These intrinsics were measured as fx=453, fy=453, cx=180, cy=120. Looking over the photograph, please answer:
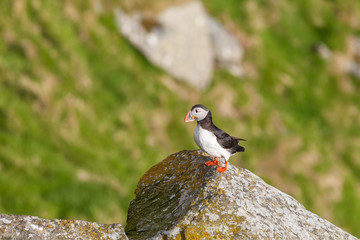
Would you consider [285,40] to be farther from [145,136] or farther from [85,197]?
[85,197]

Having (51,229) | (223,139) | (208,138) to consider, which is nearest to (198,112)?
(208,138)

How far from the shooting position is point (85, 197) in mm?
10391

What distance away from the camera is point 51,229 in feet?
15.6

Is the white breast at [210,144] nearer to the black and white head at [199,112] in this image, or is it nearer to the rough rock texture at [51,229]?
the black and white head at [199,112]

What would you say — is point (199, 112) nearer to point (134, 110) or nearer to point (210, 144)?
point (210, 144)

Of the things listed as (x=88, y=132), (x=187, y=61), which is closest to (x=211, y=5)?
(x=187, y=61)

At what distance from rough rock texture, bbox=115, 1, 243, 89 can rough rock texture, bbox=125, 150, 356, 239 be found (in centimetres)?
1261

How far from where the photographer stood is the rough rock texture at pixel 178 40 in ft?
59.5

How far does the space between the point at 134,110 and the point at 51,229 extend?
32.9 ft

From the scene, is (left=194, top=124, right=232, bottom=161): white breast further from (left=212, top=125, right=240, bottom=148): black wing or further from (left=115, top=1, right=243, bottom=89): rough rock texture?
(left=115, top=1, right=243, bottom=89): rough rock texture

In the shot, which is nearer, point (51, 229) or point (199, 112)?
point (51, 229)

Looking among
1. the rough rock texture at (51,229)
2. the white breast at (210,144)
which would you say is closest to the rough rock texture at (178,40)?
the white breast at (210,144)

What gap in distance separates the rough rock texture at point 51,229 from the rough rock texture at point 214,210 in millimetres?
324

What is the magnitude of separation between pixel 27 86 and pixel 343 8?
77.9 feet
